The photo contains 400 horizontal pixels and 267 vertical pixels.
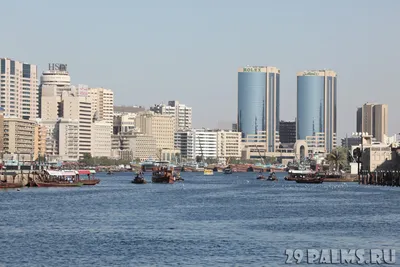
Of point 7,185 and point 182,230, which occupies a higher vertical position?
point 7,185

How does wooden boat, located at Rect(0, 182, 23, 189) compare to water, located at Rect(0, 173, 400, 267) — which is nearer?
water, located at Rect(0, 173, 400, 267)

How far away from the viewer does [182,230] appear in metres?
95.4

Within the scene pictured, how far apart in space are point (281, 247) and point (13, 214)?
44.7m

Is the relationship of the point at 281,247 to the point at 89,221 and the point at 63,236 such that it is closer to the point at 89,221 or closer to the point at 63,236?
the point at 63,236

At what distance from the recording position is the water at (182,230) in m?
76.0

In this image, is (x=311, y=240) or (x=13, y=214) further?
(x=13, y=214)

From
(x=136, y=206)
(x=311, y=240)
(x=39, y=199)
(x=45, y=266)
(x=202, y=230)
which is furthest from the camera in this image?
(x=39, y=199)

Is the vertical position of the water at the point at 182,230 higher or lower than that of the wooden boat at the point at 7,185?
lower

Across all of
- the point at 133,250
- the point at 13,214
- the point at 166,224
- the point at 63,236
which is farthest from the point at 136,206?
the point at 133,250

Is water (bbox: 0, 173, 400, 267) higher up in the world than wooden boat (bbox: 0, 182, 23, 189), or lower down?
lower down

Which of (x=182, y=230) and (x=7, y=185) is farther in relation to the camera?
(x=7, y=185)

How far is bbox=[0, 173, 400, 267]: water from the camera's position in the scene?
249 ft

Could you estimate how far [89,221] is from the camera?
348 ft

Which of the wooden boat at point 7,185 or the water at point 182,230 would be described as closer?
the water at point 182,230
